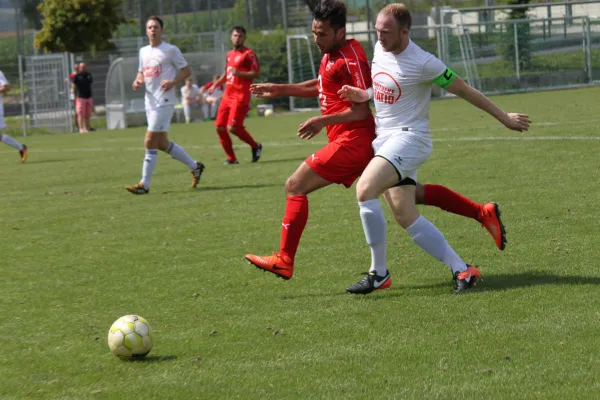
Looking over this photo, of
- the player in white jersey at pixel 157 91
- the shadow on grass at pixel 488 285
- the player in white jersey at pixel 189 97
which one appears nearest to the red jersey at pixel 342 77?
the shadow on grass at pixel 488 285

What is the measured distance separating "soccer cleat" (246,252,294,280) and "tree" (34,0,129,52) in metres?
35.6

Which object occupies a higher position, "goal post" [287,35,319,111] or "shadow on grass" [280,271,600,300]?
"goal post" [287,35,319,111]

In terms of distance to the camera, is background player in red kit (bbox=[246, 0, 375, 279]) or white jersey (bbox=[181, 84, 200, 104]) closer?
background player in red kit (bbox=[246, 0, 375, 279])

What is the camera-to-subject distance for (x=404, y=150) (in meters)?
6.32

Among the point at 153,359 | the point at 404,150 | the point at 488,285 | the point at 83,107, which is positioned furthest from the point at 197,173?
the point at 83,107

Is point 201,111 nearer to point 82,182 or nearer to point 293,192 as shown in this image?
point 82,182

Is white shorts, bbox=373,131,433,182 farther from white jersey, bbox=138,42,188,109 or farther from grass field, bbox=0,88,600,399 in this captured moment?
white jersey, bbox=138,42,188,109

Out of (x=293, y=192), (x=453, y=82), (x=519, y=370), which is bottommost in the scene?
(x=519, y=370)

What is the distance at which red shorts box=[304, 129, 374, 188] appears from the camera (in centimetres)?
666

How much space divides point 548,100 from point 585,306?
21926 millimetres

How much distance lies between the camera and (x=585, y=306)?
223 inches

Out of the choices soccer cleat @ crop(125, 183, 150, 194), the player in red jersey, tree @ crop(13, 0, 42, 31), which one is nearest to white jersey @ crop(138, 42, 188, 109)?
soccer cleat @ crop(125, 183, 150, 194)

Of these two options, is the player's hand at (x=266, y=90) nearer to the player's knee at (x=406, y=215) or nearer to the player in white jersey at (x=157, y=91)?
the player's knee at (x=406, y=215)

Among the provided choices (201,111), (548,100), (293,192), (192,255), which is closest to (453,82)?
(293,192)
